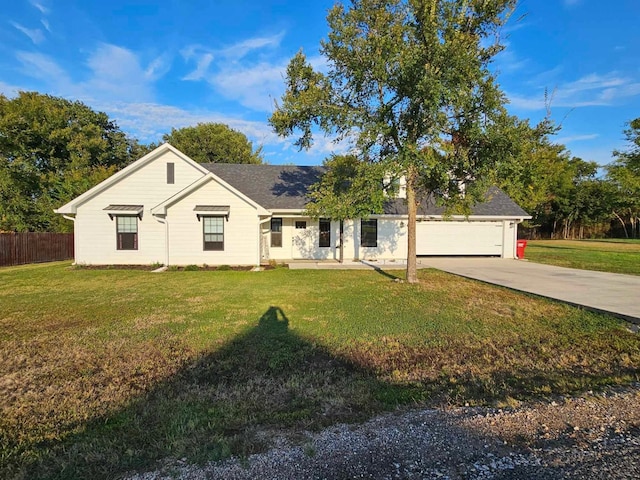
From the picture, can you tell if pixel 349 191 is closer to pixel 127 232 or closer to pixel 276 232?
pixel 276 232

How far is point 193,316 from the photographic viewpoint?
6883 mm

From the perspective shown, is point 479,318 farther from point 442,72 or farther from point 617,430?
point 442,72

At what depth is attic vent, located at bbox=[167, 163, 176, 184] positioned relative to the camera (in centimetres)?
1540

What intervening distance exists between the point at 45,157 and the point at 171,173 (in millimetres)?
24767

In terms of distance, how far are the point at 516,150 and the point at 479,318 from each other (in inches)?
198

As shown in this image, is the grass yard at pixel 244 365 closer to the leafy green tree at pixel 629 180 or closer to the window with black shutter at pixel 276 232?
the window with black shutter at pixel 276 232

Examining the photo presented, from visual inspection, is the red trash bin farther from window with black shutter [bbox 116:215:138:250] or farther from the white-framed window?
window with black shutter [bbox 116:215:138:250]

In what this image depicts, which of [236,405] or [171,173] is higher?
[171,173]

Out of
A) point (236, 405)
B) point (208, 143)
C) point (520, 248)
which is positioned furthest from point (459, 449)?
point (208, 143)

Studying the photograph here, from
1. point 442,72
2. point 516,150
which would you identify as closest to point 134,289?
point 442,72

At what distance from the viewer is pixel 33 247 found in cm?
1731

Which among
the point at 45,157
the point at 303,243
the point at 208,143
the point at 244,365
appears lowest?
the point at 244,365

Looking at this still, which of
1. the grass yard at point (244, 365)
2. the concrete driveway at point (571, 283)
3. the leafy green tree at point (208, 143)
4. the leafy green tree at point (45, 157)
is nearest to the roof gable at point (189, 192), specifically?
the grass yard at point (244, 365)

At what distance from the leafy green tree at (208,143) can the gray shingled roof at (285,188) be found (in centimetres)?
1505
